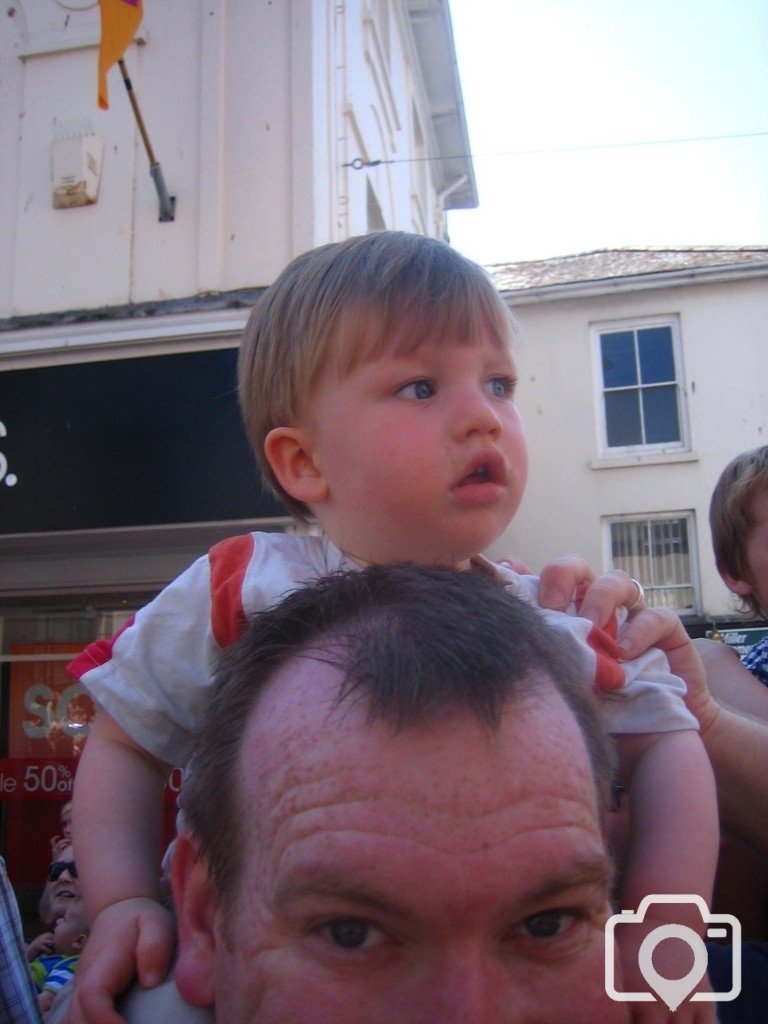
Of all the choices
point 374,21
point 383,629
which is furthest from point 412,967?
point 374,21

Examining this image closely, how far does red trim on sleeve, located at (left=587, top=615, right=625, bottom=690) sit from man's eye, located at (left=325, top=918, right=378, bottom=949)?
0.50 metres

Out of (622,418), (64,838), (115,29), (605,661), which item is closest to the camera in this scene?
(605,661)

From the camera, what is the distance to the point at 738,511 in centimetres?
201

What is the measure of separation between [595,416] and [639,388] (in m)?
0.74

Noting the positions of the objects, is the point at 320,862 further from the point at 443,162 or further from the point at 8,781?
the point at 443,162

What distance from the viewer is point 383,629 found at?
89cm

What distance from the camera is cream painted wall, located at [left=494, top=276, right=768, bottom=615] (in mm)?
11570

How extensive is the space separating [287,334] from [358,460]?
29 centimetres

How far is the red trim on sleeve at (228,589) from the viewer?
1.18 meters

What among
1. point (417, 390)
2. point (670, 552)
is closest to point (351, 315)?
point (417, 390)

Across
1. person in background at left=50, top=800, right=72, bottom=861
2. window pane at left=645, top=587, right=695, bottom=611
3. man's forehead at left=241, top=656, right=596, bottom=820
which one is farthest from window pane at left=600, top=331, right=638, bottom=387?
man's forehead at left=241, top=656, right=596, bottom=820

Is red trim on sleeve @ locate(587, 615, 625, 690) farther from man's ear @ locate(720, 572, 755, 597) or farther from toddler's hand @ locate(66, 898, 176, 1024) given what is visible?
man's ear @ locate(720, 572, 755, 597)

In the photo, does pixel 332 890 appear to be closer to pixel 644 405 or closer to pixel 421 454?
pixel 421 454

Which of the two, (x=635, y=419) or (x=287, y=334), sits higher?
(x=635, y=419)
